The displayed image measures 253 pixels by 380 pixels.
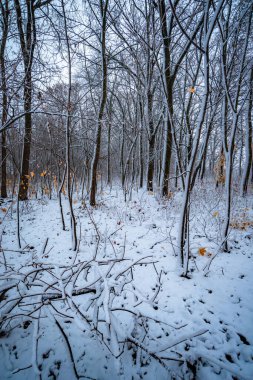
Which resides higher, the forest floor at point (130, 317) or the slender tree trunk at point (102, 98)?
the slender tree trunk at point (102, 98)

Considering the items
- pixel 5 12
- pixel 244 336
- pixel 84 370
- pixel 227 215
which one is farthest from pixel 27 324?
pixel 5 12

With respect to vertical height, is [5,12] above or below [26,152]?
above

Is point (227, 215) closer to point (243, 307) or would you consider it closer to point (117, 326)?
point (243, 307)

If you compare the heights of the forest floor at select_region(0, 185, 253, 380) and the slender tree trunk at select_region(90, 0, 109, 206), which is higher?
the slender tree trunk at select_region(90, 0, 109, 206)

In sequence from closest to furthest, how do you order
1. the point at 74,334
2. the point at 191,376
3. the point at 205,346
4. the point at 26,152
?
the point at 191,376 < the point at 205,346 < the point at 74,334 < the point at 26,152

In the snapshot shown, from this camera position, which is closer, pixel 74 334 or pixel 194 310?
pixel 74 334

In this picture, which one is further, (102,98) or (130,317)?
(102,98)

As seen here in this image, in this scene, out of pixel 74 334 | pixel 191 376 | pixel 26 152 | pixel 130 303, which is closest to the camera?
pixel 191 376

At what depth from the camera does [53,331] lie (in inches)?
72.7

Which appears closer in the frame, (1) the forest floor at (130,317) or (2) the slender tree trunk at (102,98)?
(1) the forest floor at (130,317)

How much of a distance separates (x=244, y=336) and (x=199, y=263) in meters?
1.17

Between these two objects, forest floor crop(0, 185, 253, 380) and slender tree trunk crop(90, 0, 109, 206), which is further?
slender tree trunk crop(90, 0, 109, 206)

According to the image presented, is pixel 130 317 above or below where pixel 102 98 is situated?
below

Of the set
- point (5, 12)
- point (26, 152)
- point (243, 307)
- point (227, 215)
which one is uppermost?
point (5, 12)
